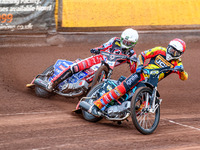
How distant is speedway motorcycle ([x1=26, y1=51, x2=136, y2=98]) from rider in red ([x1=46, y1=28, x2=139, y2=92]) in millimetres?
164

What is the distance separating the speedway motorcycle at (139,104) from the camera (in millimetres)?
7218

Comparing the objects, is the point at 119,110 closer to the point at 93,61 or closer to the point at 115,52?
the point at 115,52

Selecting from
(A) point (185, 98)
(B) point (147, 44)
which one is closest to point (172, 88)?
(A) point (185, 98)

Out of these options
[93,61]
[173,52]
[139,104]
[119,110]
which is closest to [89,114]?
[119,110]

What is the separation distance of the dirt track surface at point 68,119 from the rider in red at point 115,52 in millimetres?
660

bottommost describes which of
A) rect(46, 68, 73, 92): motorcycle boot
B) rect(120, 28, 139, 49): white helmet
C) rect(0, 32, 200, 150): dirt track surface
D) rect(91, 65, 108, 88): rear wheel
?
rect(0, 32, 200, 150): dirt track surface

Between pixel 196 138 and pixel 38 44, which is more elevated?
pixel 38 44

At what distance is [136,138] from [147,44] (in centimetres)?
891

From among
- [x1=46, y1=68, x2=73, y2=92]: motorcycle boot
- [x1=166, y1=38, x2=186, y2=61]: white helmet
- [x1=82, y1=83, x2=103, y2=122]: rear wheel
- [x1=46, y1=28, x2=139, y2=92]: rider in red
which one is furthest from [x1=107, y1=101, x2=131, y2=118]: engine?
[x1=46, y1=68, x2=73, y2=92]: motorcycle boot

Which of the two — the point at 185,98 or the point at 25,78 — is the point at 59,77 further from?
the point at 185,98

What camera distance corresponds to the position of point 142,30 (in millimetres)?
15227

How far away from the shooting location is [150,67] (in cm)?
783

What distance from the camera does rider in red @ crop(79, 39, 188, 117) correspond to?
24.7ft

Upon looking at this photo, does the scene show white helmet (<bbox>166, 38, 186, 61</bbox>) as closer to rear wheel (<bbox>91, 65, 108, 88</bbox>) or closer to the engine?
the engine
